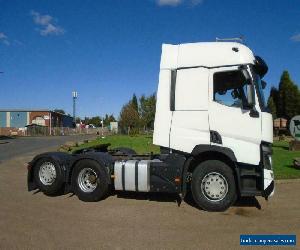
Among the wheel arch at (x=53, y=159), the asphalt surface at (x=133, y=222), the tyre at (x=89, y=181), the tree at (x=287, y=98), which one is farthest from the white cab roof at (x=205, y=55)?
the tree at (x=287, y=98)

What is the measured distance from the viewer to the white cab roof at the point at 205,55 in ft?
25.5

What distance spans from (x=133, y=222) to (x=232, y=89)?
3.44 meters

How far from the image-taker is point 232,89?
7742 millimetres

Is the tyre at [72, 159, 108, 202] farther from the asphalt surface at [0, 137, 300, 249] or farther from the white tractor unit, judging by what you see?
the asphalt surface at [0, 137, 300, 249]

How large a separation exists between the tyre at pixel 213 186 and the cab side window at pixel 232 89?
132 cm

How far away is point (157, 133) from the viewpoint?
8.18 metres

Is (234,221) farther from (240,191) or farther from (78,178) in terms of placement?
(78,178)

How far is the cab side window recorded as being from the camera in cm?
758

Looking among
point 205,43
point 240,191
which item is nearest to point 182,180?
point 240,191

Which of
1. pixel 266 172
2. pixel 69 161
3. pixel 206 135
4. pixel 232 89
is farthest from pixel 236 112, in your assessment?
pixel 69 161

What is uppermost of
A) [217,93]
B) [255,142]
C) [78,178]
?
[217,93]

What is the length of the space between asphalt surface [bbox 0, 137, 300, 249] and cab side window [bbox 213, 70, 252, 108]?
7.50ft

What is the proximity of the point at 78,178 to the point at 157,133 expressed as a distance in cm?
221

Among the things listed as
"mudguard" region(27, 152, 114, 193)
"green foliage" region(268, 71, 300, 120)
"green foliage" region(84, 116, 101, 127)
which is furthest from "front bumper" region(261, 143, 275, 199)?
"green foliage" region(84, 116, 101, 127)
